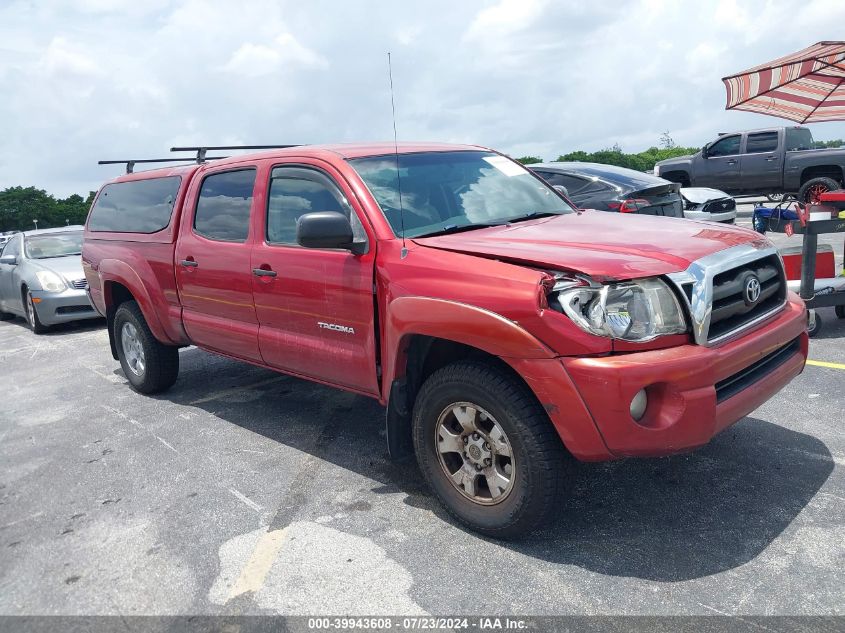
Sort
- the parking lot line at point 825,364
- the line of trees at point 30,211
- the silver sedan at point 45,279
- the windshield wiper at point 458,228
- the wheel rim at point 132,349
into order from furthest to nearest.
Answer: the line of trees at point 30,211 < the silver sedan at point 45,279 < the wheel rim at point 132,349 < the parking lot line at point 825,364 < the windshield wiper at point 458,228

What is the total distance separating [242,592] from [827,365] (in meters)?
4.57

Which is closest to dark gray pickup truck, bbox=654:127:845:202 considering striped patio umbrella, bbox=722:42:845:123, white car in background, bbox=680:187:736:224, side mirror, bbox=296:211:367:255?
white car in background, bbox=680:187:736:224

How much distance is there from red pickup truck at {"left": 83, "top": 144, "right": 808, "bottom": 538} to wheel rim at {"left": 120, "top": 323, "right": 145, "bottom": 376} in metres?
1.18

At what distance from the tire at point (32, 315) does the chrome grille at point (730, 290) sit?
9.20 meters

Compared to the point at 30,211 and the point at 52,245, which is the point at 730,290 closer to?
the point at 52,245

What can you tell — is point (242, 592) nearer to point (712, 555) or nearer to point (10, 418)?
point (712, 555)

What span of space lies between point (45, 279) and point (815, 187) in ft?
50.7

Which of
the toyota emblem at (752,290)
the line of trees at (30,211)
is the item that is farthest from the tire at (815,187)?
the line of trees at (30,211)

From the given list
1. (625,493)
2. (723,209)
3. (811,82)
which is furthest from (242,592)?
(723,209)

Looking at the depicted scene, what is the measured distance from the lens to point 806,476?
3.66 metres

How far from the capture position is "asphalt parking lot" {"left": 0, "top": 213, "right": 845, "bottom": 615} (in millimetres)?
2879

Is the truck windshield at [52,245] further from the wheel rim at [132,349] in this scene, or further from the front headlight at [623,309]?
the front headlight at [623,309]

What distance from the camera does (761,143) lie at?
1684 cm

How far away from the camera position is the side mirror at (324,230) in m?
3.52
